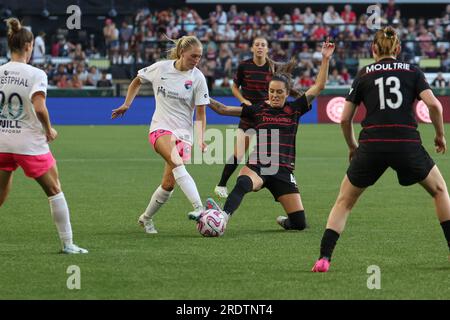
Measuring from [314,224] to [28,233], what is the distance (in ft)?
10.6

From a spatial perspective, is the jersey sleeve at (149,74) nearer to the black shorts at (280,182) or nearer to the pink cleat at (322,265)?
the black shorts at (280,182)

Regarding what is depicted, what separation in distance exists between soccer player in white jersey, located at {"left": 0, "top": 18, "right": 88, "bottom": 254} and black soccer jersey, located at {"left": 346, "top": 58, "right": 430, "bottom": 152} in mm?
2765

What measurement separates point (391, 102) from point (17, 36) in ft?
10.7

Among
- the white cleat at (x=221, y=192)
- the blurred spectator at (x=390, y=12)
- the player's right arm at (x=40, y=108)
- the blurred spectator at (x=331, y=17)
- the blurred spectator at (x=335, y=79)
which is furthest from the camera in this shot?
the blurred spectator at (x=331, y=17)

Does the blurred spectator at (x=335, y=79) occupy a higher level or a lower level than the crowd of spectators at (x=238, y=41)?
lower

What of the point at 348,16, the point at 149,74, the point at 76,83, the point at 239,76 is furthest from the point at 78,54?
the point at 149,74

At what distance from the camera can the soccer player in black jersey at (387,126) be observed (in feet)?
27.9

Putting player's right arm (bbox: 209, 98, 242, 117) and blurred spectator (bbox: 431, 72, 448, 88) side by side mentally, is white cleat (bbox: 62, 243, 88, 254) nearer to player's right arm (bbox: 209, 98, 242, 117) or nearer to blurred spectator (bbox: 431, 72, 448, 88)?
player's right arm (bbox: 209, 98, 242, 117)

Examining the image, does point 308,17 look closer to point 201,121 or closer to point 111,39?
point 111,39

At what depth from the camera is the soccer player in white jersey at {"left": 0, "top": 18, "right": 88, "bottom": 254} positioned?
29.7ft

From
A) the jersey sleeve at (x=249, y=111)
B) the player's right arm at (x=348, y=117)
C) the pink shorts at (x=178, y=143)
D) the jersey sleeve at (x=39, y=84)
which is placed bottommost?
the pink shorts at (x=178, y=143)
